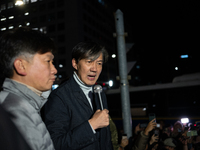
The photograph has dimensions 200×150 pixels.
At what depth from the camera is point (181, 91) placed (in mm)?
9344

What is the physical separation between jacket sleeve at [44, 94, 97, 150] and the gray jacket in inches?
17.2

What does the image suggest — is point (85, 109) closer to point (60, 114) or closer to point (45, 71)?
point (60, 114)

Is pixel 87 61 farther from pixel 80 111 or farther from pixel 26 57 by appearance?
pixel 26 57

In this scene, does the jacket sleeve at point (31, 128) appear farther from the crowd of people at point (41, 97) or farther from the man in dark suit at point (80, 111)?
the man in dark suit at point (80, 111)

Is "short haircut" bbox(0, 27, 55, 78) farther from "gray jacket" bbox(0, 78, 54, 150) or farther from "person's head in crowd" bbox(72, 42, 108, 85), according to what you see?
"person's head in crowd" bbox(72, 42, 108, 85)

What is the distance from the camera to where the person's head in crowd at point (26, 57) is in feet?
4.00

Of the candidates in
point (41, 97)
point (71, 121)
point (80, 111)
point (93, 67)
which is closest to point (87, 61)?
point (93, 67)

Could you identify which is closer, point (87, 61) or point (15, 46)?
point (15, 46)

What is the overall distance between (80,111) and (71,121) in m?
0.15

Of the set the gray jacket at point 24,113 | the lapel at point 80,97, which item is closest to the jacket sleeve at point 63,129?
the lapel at point 80,97

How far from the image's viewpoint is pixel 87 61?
2225 mm

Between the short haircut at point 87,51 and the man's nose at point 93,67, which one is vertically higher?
the short haircut at point 87,51

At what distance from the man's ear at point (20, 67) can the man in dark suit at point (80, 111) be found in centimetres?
65

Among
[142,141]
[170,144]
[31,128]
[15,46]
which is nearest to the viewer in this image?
[31,128]
